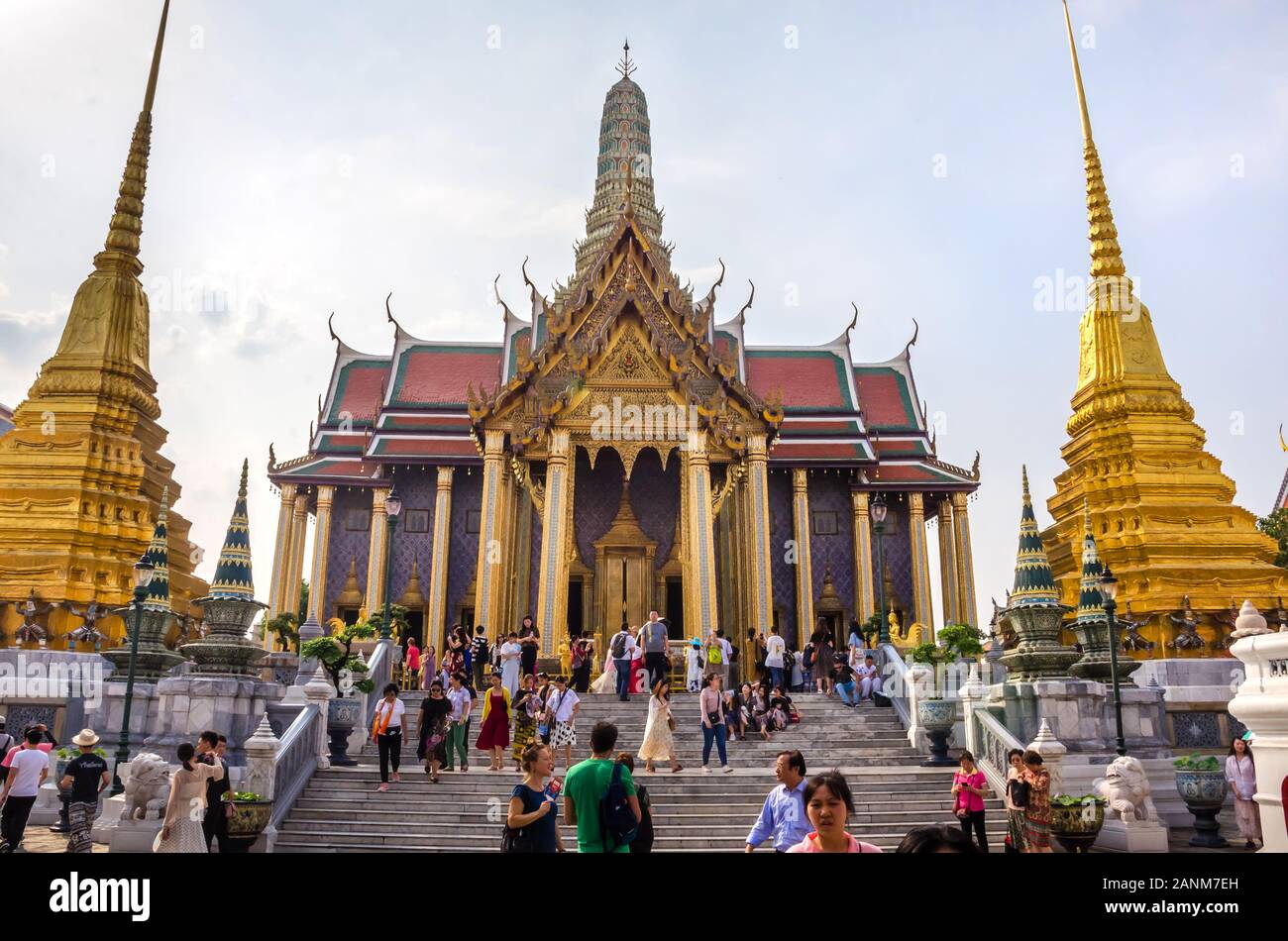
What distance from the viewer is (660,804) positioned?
9266 mm

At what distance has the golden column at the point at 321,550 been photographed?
22.4m

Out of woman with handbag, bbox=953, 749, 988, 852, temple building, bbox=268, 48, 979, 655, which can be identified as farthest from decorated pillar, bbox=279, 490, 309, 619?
woman with handbag, bbox=953, 749, 988, 852

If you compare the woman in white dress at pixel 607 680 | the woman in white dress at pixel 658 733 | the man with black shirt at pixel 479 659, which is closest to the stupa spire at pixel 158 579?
the man with black shirt at pixel 479 659

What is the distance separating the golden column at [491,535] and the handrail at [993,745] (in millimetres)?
9230

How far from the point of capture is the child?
15133 millimetres

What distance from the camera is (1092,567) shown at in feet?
38.4

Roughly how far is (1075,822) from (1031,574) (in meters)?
4.36

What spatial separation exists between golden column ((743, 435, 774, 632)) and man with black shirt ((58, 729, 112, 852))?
11.3 metres

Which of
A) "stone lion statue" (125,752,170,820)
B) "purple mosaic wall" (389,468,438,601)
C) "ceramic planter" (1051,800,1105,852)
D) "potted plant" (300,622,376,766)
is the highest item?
"purple mosaic wall" (389,468,438,601)

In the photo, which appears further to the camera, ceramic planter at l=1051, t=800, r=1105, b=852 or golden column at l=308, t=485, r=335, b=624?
golden column at l=308, t=485, r=335, b=624

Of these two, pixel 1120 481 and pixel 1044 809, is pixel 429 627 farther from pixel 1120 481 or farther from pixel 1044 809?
pixel 1044 809

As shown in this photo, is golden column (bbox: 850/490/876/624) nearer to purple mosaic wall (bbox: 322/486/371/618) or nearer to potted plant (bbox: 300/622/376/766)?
purple mosaic wall (bbox: 322/486/371/618)
